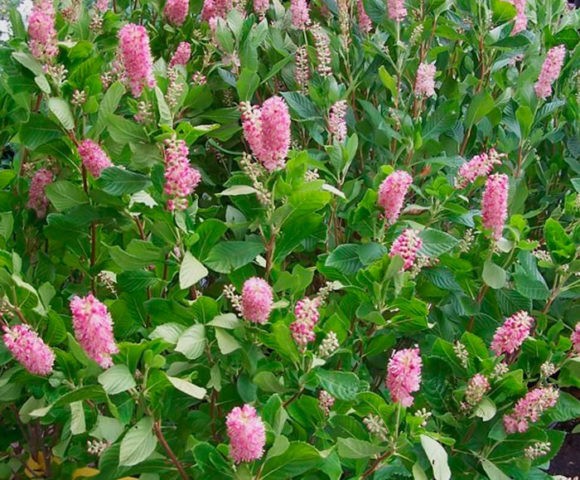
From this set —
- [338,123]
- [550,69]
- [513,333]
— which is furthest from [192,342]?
[550,69]

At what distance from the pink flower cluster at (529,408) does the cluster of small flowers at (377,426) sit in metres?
0.34

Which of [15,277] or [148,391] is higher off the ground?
[15,277]

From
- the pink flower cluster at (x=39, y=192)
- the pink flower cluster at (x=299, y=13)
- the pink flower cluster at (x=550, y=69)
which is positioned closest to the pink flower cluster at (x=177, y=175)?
the pink flower cluster at (x=39, y=192)

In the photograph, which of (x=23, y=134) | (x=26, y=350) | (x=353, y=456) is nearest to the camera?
(x=26, y=350)

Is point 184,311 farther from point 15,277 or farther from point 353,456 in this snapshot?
point 353,456

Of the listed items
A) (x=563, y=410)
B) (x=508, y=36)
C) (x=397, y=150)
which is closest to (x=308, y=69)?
(x=397, y=150)

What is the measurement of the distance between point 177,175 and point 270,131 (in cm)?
19

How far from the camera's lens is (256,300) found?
5.09ft

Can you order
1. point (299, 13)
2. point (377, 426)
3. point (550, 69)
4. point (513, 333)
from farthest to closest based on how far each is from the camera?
point (299, 13), point (550, 69), point (513, 333), point (377, 426)

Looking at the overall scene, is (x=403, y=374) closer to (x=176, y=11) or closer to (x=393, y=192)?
(x=393, y=192)

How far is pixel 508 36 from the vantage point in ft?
7.91

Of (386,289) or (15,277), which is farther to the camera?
(386,289)

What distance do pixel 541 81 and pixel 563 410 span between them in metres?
0.96

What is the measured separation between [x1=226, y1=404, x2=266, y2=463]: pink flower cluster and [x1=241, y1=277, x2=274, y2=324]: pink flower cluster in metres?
0.21
